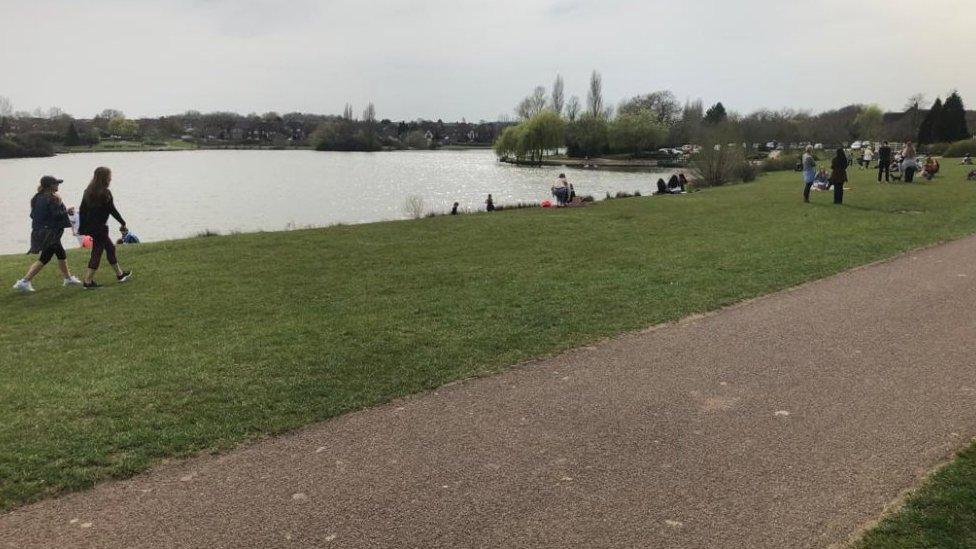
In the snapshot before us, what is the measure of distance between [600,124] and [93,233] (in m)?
101

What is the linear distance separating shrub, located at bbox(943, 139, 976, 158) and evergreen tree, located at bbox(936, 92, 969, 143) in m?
13.8

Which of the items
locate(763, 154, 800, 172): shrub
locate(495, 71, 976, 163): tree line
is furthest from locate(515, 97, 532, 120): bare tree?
locate(763, 154, 800, 172): shrub

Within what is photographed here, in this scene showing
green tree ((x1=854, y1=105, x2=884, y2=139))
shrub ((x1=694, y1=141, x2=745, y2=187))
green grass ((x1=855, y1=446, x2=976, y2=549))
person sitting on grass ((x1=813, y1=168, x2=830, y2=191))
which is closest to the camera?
green grass ((x1=855, y1=446, x2=976, y2=549))

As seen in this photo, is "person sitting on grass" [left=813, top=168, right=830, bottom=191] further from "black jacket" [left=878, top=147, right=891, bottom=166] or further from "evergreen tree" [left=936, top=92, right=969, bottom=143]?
"evergreen tree" [left=936, top=92, right=969, bottom=143]

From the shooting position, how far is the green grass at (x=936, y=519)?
3113 millimetres

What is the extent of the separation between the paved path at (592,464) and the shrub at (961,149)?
53472mm

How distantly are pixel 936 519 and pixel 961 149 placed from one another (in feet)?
193

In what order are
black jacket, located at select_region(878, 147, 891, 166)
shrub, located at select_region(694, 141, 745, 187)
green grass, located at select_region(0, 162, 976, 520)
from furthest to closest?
shrub, located at select_region(694, 141, 745, 187)
black jacket, located at select_region(878, 147, 891, 166)
green grass, located at select_region(0, 162, 976, 520)

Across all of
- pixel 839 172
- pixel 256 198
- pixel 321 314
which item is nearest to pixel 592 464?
pixel 321 314

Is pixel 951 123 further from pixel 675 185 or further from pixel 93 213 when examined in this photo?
pixel 93 213

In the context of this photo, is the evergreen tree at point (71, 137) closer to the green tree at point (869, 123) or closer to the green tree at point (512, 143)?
the green tree at point (512, 143)

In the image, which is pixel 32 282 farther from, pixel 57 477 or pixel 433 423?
pixel 433 423

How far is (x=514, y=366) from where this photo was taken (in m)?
5.89

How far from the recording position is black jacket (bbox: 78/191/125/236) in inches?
382
